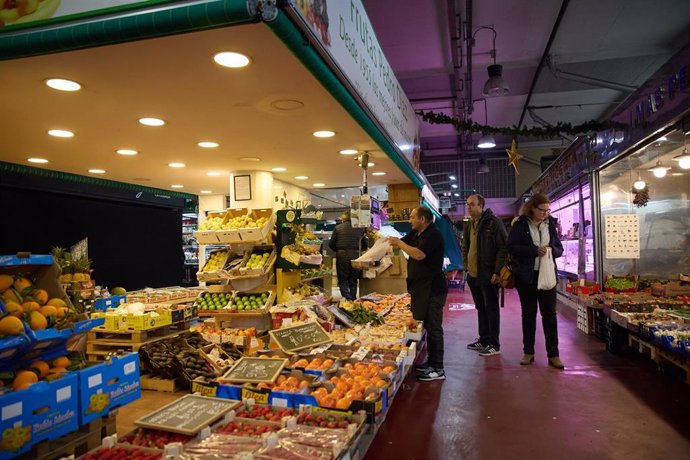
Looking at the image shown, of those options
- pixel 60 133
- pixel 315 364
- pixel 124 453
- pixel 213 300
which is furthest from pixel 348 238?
pixel 124 453

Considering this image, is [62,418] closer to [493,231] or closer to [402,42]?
[493,231]

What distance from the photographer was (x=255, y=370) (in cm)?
338

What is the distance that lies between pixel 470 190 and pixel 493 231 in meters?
14.4

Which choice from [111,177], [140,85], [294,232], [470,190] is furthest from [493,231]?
[470,190]

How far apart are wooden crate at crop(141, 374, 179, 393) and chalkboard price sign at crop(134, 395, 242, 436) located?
186 cm

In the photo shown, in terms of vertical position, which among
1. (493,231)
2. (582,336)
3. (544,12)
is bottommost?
(582,336)

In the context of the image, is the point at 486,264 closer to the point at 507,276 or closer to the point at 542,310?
the point at 507,276

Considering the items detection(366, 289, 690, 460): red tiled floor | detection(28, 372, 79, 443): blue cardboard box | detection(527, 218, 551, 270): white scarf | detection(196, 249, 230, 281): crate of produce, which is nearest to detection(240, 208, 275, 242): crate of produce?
detection(196, 249, 230, 281): crate of produce

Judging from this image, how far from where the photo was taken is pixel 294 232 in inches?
229

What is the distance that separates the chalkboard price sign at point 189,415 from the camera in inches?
94.5

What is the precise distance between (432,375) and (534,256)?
1729mm

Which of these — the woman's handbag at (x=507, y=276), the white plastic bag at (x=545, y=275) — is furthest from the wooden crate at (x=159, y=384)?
the white plastic bag at (x=545, y=275)

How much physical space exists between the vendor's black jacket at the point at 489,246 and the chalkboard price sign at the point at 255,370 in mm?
3278

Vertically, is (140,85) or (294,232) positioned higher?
(140,85)
